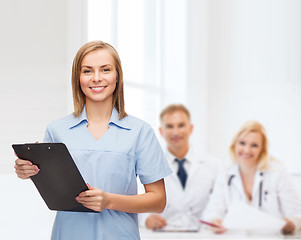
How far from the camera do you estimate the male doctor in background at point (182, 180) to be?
13.2 ft

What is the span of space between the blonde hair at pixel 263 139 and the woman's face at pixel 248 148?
27 millimetres

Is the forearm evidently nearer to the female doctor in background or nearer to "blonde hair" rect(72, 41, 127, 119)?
"blonde hair" rect(72, 41, 127, 119)

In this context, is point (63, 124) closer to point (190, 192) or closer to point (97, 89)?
point (97, 89)

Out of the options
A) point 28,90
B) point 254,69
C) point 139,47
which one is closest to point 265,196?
point 254,69

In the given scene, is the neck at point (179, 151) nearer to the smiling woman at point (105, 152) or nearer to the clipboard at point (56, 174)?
the smiling woman at point (105, 152)

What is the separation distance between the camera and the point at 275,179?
4082mm

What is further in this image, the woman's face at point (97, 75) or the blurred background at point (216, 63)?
the blurred background at point (216, 63)

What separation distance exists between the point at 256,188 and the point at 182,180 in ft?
1.97

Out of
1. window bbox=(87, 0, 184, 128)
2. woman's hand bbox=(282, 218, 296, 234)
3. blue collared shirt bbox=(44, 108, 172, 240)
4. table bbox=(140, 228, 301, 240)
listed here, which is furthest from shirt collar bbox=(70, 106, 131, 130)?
woman's hand bbox=(282, 218, 296, 234)

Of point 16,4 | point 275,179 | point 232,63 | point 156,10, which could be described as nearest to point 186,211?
point 275,179

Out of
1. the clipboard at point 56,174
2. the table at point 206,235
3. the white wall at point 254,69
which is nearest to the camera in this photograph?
the clipboard at point 56,174

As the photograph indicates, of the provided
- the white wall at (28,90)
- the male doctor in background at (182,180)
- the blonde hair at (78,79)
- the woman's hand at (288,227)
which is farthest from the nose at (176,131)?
the blonde hair at (78,79)

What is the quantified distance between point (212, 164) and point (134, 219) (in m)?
2.85

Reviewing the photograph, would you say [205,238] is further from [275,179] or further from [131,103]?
[131,103]
